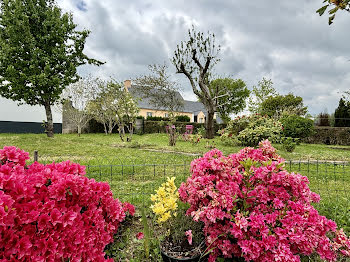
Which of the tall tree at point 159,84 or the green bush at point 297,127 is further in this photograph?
the tall tree at point 159,84

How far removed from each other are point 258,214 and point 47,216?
151 centimetres

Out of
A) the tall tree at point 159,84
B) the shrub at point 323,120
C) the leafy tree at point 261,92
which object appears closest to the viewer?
the tall tree at point 159,84

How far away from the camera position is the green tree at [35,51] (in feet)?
38.4

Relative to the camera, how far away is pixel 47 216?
1397 millimetres

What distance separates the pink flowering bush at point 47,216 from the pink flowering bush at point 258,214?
2.68 feet

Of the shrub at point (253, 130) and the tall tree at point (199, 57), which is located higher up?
the tall tree at point (199, 57)

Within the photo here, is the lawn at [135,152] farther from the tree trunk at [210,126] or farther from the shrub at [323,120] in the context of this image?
the shrub at [323,120]

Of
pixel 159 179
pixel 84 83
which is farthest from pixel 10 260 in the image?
pixel 84 83

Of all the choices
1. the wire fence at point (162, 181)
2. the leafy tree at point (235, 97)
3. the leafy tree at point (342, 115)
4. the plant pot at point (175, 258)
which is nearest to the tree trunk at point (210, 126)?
the wire fence at point (162, 181)

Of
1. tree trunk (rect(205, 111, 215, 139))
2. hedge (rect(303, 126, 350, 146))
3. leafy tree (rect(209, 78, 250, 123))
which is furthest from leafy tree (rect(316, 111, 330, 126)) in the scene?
leafy tree (rect(209, 78, 250, 123))

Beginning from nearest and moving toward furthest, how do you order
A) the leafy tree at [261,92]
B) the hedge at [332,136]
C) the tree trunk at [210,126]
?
the tree trunk at [210,126], the hedge at [332,136], the leafy tree at [261,92]

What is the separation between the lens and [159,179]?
4.46 meters

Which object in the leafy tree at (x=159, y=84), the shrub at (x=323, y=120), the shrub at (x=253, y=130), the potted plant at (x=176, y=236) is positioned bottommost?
the potted plant at (x=176, y=236)

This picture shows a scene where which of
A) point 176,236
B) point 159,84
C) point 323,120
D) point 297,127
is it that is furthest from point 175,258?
point 323,120
